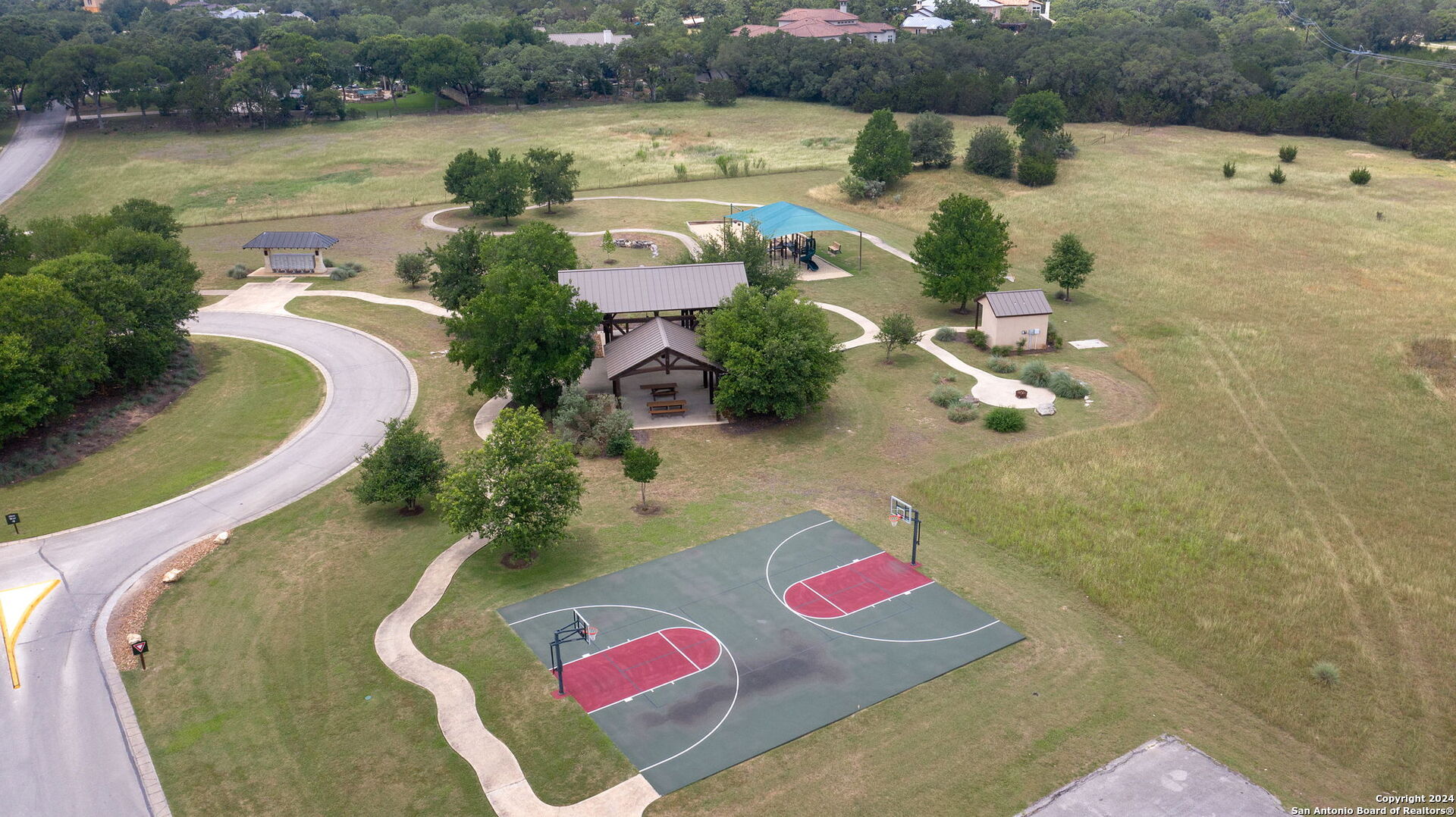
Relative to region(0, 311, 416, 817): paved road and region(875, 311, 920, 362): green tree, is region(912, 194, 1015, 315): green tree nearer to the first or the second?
region(875, 311, 920, 362): green tree

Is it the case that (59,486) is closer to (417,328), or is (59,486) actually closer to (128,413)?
(128,413)

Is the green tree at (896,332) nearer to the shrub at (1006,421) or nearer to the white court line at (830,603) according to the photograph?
the shrub at (1006,421)

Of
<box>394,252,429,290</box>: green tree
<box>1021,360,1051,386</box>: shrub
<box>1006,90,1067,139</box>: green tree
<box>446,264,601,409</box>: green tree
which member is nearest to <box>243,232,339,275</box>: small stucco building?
<box>394,252,429,290</box>: green tree

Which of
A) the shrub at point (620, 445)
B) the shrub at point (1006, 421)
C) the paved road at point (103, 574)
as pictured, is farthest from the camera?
the shrub at point (1006, 421)

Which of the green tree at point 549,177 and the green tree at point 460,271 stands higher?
the green tree at point 549,177

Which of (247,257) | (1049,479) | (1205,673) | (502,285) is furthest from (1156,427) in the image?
(247,257)

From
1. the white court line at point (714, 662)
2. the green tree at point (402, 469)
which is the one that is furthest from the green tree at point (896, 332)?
the white court line at point (714, 662)
